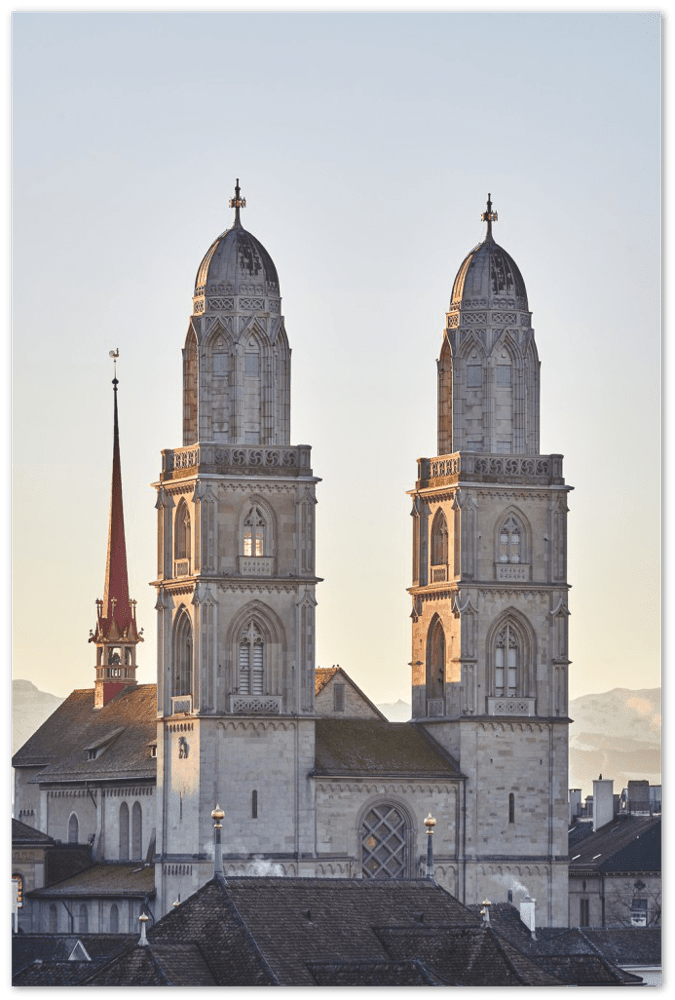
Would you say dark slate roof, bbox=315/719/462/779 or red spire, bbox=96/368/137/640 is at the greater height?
red spire, bbox=96/368/137/640

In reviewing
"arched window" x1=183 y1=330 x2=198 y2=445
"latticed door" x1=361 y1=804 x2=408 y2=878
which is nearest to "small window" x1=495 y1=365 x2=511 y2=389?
"arched window" x1=183 y1=330 x2=198 y2=445

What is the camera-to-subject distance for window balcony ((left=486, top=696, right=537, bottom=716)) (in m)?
124

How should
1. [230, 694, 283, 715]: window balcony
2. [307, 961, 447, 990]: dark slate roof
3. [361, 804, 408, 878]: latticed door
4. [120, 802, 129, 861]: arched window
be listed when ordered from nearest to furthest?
[307, 961, 447, 990]: dark slate roof < [230, 694, 283, 715]: window balcony < [361, 804, 408, 878]: latticed door < [120, 802, 129, 861]: arched window

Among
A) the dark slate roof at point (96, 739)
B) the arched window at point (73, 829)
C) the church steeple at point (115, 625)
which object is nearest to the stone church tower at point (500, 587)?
the dark slate roof at point (96, 739)

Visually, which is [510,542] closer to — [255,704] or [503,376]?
[503,376]

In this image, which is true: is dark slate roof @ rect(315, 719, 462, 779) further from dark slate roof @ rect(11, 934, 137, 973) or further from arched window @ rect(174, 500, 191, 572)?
dark slate roof @ rect(11, 934, 137, 973)

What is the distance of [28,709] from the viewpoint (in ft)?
437

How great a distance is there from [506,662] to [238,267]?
15.5m

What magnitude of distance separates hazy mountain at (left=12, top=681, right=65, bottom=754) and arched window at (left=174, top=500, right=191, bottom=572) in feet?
20.4

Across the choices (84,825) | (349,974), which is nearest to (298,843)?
(84,825)

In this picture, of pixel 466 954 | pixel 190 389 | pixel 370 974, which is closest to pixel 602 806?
pixel 190 389

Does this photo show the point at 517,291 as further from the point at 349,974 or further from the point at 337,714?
the point at 349,974

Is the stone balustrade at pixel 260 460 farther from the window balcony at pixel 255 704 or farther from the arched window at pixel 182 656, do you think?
the window balcony at pixel 255 704

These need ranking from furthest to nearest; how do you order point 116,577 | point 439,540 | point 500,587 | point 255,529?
point 116,577
point 439,540
point 500,587
point 255,529
